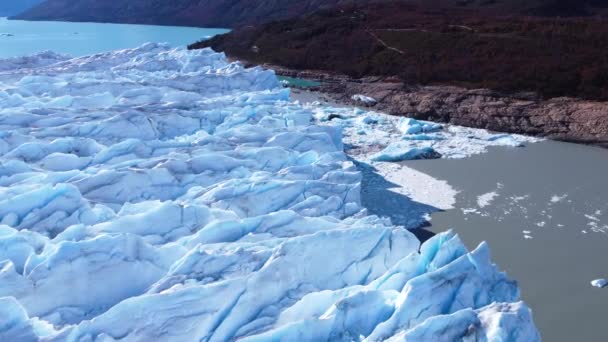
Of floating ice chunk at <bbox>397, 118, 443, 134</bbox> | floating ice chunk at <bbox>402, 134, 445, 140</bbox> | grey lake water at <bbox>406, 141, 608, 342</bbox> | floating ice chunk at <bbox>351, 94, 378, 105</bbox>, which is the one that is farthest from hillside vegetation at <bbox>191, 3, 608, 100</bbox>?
grey lake water at <bbox>406, 141, 608, 342</bbox>

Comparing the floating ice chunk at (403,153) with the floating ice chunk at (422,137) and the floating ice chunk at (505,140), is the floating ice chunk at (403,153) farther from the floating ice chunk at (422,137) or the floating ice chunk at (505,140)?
the floating ice chunk at (505,140)

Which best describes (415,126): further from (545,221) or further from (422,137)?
(545,221)

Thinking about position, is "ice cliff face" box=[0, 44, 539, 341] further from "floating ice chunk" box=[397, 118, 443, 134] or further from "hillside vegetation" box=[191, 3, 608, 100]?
"hillside vegetation" box=[191, 3, 608, 100]

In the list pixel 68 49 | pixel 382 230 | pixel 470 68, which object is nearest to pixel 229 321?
pixel 382 230

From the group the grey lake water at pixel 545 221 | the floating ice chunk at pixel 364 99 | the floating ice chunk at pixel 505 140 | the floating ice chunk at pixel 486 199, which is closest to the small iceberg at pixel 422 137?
the floating ice chunk at pixel 505 140

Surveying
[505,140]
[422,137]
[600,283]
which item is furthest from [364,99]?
[600,283]

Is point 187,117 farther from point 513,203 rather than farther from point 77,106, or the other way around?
point 513,203
